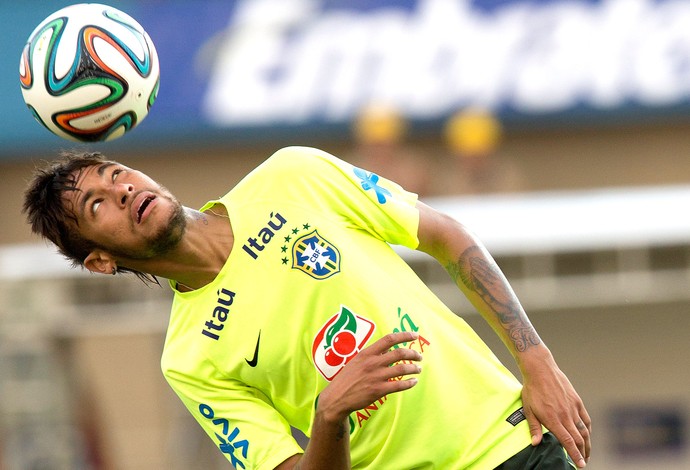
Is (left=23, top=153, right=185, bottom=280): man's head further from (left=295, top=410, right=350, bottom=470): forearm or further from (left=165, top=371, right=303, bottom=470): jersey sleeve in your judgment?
(left=295, top=410, right=350, bottom=470): forearm

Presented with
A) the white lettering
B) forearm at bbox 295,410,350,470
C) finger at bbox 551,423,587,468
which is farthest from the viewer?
the white lettering

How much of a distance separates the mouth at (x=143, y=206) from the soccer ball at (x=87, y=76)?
568mm

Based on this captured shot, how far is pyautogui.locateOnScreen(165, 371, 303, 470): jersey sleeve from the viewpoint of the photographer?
4453mm

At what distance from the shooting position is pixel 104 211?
177 inches

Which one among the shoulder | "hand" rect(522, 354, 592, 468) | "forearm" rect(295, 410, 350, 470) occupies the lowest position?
"forearm" rect(295, 410, 350, 470)

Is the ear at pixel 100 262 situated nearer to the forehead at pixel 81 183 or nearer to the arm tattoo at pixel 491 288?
the forehead at pixel 81 183

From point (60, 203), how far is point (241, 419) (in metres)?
1.04

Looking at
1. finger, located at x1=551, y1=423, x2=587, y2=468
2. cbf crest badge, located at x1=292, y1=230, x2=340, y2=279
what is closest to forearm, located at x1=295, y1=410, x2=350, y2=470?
cbf crest badge, located at x1=292, y1=230, x2=340, y2=279

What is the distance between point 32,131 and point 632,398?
725 cm

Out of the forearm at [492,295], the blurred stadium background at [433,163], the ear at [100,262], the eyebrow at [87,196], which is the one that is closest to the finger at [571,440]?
the forearm at [492,295]

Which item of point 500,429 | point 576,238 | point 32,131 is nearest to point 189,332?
point 500,429

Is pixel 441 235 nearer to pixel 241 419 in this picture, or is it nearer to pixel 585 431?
pixel 585 431

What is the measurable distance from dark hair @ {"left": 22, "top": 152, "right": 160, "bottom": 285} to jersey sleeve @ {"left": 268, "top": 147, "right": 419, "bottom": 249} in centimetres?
73

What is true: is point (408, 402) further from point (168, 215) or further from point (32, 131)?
point (32, 131)
